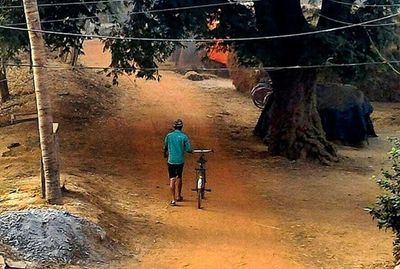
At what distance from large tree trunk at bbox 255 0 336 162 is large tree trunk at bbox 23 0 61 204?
8.11 metres

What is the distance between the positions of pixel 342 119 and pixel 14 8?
38.2ft

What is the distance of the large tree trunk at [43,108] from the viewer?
34.5ft

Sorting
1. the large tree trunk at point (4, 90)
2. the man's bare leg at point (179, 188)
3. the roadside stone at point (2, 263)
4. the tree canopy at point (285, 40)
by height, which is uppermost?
the tree canopy at point (285, 40)

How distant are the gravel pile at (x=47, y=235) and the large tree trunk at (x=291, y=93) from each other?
906cm

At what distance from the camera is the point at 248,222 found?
1161 cm

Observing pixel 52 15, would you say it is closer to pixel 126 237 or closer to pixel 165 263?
pixel 126 237

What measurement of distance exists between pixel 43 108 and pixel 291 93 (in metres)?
8.90

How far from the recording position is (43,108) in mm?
10617

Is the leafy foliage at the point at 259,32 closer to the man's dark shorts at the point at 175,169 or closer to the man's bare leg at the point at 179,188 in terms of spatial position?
the man's bare leg at the point at 179,188

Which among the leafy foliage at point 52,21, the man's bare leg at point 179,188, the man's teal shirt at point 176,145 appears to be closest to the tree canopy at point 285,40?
the leafy foliage at point 52,21

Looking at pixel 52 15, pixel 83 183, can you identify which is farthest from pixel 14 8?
pixel 83 183

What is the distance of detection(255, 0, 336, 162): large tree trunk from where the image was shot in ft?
57.0

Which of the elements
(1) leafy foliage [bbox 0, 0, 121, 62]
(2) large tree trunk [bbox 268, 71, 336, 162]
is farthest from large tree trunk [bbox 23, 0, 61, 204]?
(2) large tree trunk [bbox 268, 71, 336, 162]

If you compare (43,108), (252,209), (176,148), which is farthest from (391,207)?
(43,108)
